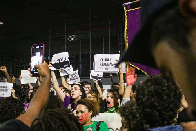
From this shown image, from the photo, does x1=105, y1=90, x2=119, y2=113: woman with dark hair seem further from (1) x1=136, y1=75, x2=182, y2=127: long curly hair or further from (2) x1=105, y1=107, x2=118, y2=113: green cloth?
(1) x1=136, y1=75, x2=182, y2=127: long curly hair

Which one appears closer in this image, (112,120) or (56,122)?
(56,122)

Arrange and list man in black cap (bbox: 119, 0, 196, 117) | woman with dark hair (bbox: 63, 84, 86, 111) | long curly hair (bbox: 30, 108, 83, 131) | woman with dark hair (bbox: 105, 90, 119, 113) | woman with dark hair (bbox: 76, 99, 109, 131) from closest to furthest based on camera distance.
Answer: man in black cap (bbox: 119, 0, 196, 117) < long curly hair (bbox: 30, 108, 83, 131) < woman with dark hair (bbox: 76, 99, 109, 131) < woman with dark hair (bbox: 63, 84, 86, 111) < woman with dark hair (bbox: 105, 90, 119, 113)

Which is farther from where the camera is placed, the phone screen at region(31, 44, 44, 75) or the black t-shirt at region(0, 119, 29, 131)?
the phone screen at region(31, 44, 44, 75)

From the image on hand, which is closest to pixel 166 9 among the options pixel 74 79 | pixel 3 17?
pixel 74 79

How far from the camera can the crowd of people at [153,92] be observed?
16.8 inches

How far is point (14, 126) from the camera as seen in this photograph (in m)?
1.53

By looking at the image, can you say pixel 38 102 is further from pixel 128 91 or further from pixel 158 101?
pixel 128 91

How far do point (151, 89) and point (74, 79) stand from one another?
15.2 ft

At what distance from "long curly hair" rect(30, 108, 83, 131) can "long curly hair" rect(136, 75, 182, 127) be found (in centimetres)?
41

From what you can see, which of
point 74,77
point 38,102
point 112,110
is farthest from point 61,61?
point 38,102

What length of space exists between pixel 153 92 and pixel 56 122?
1.92 feet

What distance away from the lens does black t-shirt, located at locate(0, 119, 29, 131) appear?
4.89 ft

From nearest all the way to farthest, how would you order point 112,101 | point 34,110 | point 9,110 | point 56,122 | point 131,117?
point 56,122 < point 34,110 < point 131,117 < point 9,110 < point 112,101

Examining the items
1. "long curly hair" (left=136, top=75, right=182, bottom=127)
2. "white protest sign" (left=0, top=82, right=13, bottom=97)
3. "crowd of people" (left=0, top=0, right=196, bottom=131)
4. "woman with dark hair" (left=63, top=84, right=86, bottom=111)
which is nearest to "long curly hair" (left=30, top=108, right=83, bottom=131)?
"crowd of people" (left=0, top=0, right=196, bottom=131)
